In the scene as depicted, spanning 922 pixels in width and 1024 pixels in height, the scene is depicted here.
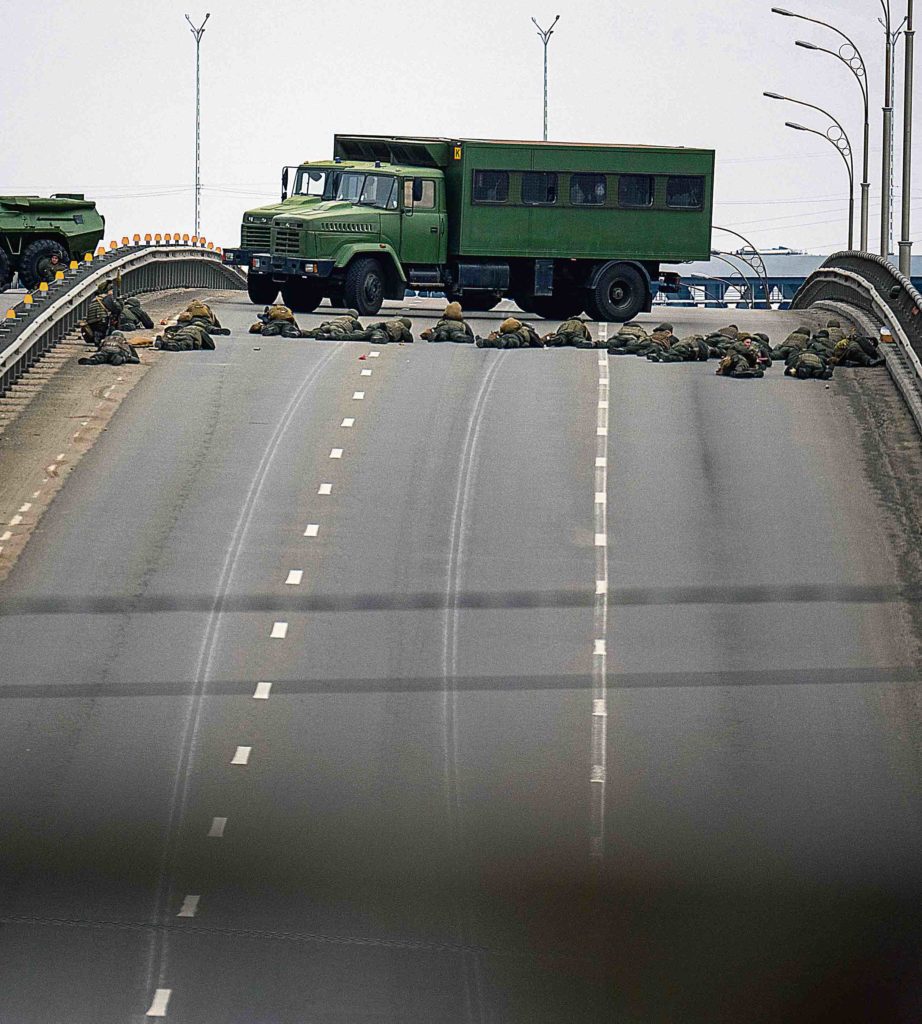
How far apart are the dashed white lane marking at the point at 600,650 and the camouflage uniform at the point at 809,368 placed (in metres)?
3.43

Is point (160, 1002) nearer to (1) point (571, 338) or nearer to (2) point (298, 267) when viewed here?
(1) point (571, 338)

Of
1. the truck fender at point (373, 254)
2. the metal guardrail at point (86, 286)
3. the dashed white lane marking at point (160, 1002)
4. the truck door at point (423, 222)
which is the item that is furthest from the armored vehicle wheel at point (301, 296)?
the dashed white lane marking at point (160, 1002)

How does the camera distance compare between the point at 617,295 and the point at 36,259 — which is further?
the point at 36,259

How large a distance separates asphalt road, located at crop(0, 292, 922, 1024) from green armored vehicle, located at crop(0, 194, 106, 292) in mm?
19141

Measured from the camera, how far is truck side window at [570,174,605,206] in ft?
122

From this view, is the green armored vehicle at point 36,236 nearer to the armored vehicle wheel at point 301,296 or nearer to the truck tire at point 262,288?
the truck tire at point 262,288

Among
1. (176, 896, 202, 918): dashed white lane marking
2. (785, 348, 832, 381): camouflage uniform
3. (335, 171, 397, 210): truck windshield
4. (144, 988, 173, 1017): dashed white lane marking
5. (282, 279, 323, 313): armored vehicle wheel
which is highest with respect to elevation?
(335, 171, 397, 210): truck windshield

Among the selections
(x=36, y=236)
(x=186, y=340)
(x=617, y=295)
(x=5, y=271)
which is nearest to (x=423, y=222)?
(x=617, y=295)

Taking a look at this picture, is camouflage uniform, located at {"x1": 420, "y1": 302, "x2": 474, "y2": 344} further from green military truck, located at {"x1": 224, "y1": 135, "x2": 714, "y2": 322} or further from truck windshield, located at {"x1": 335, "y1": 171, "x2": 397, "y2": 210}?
truck windshield, located at {"x1": 335, "y1": 171, "x2": 397, "y2": 210}

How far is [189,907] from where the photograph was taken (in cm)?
1220

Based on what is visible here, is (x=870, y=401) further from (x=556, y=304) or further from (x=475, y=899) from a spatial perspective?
(x=475, y=899)

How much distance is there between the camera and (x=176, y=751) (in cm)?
1527

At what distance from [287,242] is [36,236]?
12.7 meters


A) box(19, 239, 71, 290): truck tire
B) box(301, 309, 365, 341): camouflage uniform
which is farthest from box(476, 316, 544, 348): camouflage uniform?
box(19, 239, 71, 290): truck tire
